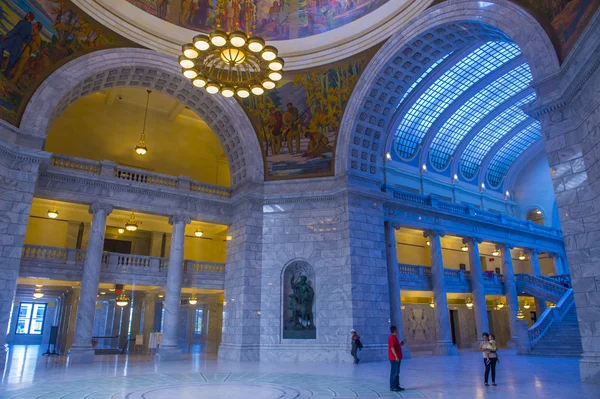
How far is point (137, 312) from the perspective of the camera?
2156 centimetres

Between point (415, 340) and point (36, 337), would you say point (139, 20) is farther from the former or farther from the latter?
point (36, 337)

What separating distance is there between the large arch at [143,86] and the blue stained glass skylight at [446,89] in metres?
10.0

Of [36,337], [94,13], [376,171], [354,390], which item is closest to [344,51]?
[376,171]

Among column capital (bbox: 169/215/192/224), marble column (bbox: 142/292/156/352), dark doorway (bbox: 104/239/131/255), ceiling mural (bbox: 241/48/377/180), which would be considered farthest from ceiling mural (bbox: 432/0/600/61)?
dark doorway (bbox: 104/239/131/255)

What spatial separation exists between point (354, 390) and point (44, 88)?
44.9 ft

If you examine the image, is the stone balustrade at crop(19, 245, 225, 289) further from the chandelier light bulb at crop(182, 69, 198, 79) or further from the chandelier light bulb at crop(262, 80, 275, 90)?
the chandelier light bulb at crop(262, 80, 275, 90)

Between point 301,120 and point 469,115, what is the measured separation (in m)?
12.9

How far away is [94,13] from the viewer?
15.4m

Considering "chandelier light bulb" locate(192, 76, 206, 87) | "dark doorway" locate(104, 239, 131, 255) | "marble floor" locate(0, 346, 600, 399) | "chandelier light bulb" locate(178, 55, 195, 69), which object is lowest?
"marble floor" locate(0, 346, 600, 399)

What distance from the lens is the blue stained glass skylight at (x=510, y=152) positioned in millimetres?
29906

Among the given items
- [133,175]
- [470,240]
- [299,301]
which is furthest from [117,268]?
[470,240]

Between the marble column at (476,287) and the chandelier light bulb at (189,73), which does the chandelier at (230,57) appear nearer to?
the chandelier light bulb at (189,73)

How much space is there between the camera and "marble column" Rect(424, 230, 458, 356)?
19.7 metres

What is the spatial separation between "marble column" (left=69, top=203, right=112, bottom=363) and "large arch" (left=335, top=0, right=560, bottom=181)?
9.51 metres
